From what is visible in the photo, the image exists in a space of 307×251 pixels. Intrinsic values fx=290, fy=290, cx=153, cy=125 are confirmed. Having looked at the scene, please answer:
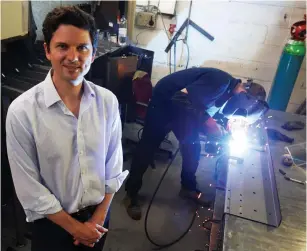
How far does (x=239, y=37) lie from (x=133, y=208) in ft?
7.66

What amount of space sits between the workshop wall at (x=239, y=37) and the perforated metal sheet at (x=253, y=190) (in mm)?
2033

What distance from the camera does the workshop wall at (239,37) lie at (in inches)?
127

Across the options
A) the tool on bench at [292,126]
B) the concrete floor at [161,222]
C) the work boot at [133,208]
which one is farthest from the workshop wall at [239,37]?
the work boot at [133,208]

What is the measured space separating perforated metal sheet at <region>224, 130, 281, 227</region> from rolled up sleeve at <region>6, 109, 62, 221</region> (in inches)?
27.6

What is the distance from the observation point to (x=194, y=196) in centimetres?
249

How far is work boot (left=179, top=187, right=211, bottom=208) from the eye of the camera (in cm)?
243

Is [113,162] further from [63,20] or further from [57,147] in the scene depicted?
[63,20]

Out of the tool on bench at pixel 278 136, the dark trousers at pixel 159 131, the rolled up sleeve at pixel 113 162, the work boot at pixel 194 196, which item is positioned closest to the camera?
the rolled up sleeve at pixel 113 162

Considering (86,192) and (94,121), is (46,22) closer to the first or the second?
(94,121)

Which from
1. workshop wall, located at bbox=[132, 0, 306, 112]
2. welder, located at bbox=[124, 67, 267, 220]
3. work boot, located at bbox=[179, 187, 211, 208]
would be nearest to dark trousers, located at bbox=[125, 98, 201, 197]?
welder, located at bbox=[124, 67, 267, 220]

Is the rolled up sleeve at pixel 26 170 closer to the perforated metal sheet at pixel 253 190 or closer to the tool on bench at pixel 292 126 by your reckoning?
the perforated metal sheet at pixel 253 190

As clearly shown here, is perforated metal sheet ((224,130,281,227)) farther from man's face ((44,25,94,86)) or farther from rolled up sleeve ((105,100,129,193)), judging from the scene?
man's face ((44,25,94,86))

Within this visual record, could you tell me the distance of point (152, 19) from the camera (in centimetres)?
349

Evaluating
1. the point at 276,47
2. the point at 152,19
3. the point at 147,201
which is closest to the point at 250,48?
the point at 276,47
